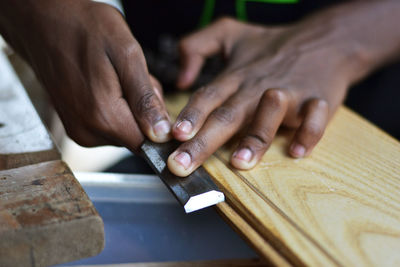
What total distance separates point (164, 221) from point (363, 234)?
1.65ft

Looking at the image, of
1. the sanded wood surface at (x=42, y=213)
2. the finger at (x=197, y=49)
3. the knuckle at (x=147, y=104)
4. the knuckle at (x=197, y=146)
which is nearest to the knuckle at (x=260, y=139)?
the knuckle at (x=197, y=146)

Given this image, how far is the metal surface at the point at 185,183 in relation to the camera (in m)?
0.66

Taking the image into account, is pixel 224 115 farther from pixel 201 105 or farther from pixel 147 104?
pixel 147 104

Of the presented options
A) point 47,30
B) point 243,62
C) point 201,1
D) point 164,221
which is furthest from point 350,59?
point 47,30

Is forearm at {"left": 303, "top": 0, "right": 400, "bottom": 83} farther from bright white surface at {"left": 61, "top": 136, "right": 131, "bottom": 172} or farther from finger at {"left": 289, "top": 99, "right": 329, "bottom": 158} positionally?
bright white surface at {"left": 61, "top": 136, "right": 131, "bottom": 172}

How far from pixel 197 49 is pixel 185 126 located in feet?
1.83

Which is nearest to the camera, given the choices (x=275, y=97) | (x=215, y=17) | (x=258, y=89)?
(x=275, y=97)

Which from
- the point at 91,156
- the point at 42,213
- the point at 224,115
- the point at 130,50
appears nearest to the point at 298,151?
the point at 224,115

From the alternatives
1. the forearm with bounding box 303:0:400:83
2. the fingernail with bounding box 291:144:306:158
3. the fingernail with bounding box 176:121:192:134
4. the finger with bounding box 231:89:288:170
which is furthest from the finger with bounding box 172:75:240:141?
the forearm with bounding box 303:0:400:83

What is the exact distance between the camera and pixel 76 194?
23.2 inches

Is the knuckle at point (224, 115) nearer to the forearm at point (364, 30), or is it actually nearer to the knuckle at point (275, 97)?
the knuckle at point (275, 97)

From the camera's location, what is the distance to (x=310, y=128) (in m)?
0.88

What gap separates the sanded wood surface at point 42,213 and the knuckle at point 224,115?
337 millimetres

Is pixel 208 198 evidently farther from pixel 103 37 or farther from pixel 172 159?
A: pixel 103 37
